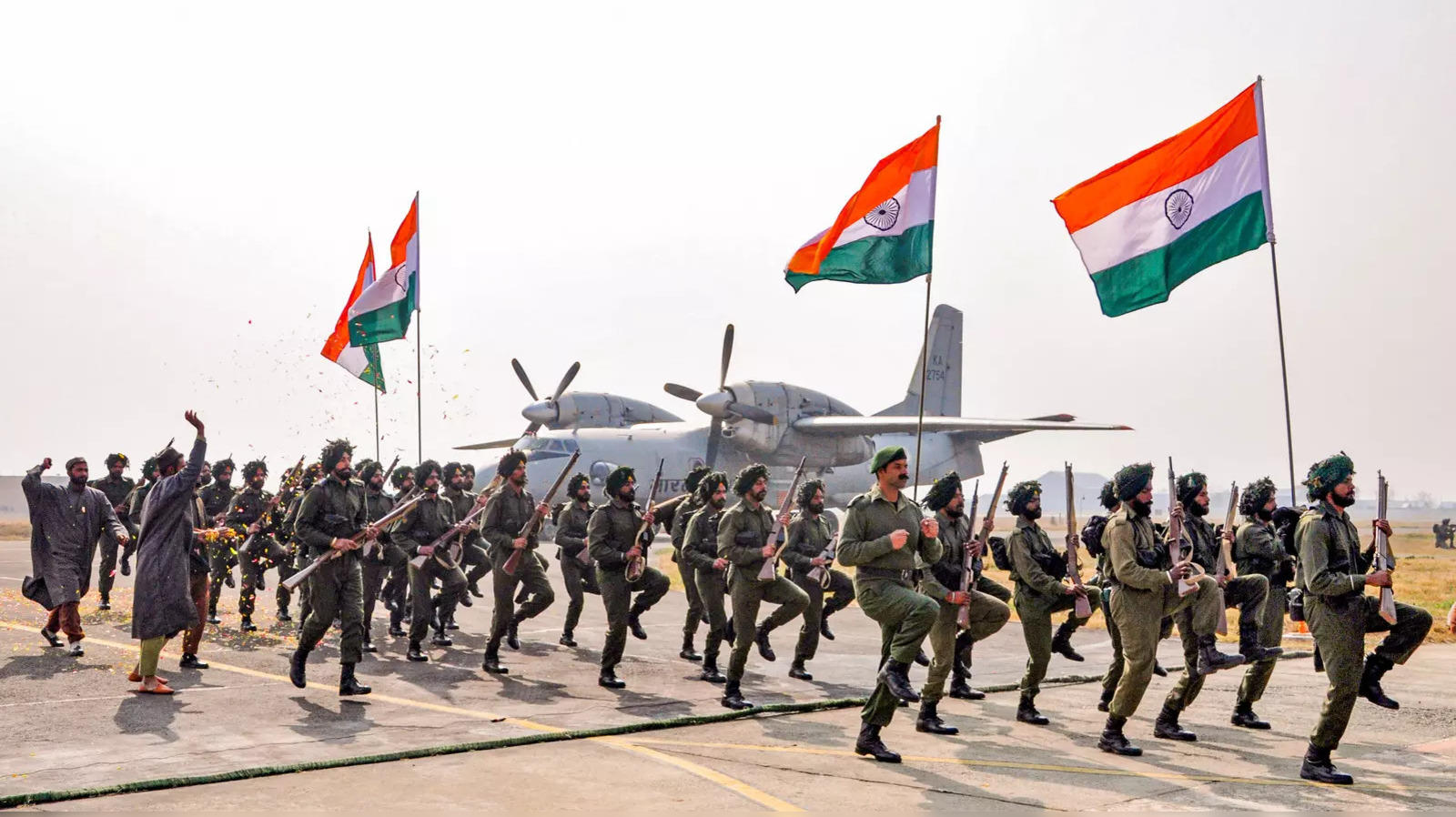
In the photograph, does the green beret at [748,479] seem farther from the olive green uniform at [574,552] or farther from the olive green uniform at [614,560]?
the olive green uniform at [574,552]

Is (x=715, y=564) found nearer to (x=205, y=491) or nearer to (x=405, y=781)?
(x=405, y=781)

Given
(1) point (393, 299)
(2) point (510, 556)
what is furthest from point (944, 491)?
(1) point (393, 299)

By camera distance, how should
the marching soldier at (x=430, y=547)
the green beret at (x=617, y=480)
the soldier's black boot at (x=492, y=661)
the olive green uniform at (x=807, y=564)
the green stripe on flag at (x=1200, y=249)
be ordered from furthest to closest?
the marching soldier at (x=430, y=547), the green stripe on flag at (x=1200, y=249), the olive green uniform at (x=807, y=564), the green beret at (x=617, y=480), the soldier's black boot at (x=492, y=661)

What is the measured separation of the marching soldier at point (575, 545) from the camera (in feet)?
44.1

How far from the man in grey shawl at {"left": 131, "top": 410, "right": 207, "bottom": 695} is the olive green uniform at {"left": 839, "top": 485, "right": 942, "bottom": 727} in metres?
5.26

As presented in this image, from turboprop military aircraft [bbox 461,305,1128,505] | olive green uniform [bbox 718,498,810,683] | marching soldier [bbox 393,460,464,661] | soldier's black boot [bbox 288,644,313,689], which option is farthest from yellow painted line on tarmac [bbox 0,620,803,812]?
turboprop military aircraft [bbox 461,305,1128,505]

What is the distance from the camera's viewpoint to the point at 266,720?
28.6 ft

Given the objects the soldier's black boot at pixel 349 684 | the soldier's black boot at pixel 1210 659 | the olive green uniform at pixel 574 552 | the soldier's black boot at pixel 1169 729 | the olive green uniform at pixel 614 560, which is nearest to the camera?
the soldier's black boot at pixel 1210 659

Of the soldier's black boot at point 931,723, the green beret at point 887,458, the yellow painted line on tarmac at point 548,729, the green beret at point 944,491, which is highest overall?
the green beret at point 887,458

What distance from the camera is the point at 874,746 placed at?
A: 773 centimetres

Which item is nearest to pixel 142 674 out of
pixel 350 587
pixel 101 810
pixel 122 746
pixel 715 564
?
pixel 350 587

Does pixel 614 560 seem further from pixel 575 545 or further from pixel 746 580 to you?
pixel 575 545

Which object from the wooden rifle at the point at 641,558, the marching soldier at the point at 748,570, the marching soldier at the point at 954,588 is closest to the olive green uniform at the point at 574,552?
the wooden rifle at the point at 641,558

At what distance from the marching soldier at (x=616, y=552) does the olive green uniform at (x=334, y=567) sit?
2.13 metres
